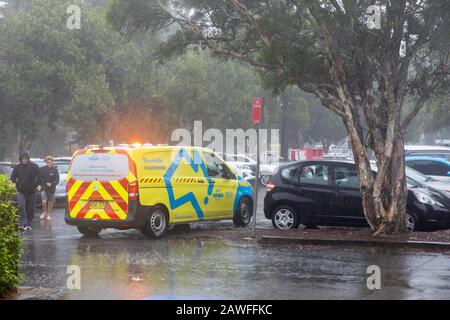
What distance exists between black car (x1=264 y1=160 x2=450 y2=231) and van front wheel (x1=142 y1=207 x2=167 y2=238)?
2.49 metres

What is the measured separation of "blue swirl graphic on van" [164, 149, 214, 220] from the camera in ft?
49.9

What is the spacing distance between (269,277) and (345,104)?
5.14 meters

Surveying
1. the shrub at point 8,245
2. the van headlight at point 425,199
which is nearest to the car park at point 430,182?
the van headlight at point 425,199

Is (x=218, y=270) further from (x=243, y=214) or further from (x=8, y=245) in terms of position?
(x=243, y=214)

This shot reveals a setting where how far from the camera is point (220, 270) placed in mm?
10562

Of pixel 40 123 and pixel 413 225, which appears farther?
pixel 40 123

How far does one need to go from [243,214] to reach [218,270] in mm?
7011

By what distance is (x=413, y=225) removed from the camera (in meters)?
14.8

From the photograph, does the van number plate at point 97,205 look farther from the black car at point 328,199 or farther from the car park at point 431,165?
the car park at point 431,165

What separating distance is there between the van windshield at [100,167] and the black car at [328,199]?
139 inches

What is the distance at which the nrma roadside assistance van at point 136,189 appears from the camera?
14.4 metres

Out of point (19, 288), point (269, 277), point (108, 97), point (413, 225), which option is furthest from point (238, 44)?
point (108, 97)

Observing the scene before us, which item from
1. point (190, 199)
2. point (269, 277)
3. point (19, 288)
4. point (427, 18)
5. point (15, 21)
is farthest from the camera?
point (15, 21)
